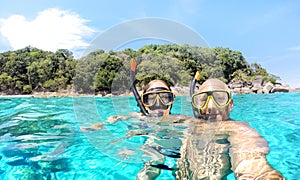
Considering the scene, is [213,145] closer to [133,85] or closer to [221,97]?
[221,97]

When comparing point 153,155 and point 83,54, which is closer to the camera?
point 153,155

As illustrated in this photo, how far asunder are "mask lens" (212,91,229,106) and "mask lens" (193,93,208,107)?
0.11m

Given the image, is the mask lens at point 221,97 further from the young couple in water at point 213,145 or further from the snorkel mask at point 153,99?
the snorkel mask at point 153,99

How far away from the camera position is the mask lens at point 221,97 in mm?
2820

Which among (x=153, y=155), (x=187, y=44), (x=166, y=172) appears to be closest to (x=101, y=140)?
(x=153, y=155)

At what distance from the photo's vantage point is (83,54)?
121 inches

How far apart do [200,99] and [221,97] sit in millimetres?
255

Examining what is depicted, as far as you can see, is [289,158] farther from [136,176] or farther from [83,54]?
[83,54]

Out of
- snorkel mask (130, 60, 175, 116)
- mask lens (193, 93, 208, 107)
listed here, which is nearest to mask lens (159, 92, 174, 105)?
snorkel mask (130, 60, 175, 116)

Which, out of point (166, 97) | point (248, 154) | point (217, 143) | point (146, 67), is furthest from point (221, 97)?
point (146, 67)

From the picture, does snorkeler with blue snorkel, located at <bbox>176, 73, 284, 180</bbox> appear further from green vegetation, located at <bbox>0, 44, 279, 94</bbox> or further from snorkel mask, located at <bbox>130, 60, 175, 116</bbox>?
snorkel mask, located at <bbox>130, 60, 175, 116</bbox>

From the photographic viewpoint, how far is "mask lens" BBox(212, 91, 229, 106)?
2820mm

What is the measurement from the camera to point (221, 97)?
9.34 ft

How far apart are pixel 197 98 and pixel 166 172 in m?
0.99
